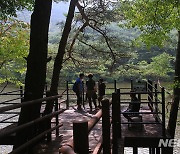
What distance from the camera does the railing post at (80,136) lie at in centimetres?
197

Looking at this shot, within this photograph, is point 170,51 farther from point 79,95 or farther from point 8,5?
point 8,5

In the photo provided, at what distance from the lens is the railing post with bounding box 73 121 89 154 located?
1.97 m

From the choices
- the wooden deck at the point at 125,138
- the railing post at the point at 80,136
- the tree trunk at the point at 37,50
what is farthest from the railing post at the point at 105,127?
the tree trunk at the point at 37,50

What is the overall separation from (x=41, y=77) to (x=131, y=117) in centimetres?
360

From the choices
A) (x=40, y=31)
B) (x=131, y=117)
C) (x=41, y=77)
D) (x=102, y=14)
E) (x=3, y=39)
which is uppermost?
(x=102, y=14)

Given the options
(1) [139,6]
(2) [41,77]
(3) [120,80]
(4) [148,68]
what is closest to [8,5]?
(2) [41,77]

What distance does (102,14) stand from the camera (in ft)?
45.1

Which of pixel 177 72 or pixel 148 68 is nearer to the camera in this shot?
pixel 177 72

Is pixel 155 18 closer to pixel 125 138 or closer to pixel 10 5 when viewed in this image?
pixel 125 138

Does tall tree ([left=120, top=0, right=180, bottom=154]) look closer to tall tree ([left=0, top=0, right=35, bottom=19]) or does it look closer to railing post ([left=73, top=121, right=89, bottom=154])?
tall tree ([left=0, top=0, right=35, bottom=19])

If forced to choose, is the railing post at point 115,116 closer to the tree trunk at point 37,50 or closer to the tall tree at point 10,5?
the tree trunk at point 37,50

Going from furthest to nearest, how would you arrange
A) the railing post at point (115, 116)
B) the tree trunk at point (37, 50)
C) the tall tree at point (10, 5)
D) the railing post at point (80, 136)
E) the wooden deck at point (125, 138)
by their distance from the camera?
the tall tree at point (10, 5) < the wooden deck at point (125, 138) < the tree trunk at point (37, 50) < the railing post at point (115, 116) < the railing post at point (80, 136)

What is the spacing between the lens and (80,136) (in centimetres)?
198

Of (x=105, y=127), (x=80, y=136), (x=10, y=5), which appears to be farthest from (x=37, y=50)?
(x=80, y=136)
